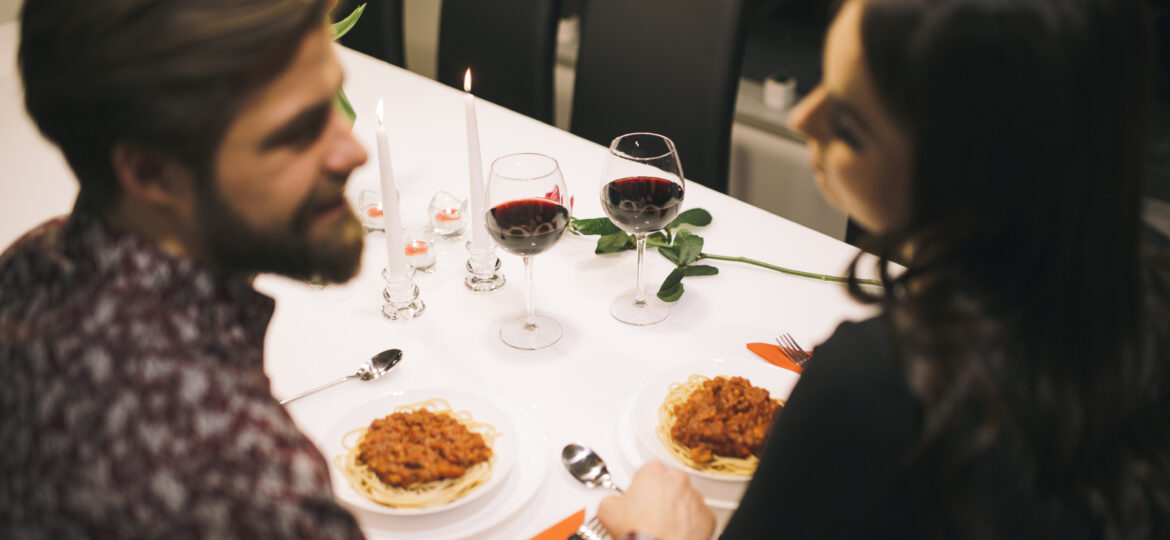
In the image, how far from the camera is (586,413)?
110 cm

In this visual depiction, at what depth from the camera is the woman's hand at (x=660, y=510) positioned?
0.87 metres

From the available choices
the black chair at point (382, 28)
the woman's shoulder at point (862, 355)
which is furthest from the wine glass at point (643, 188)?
the black chair at point (382, 28)

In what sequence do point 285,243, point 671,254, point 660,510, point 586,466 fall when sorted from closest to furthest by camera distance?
point 285,243 → point 660,510 → point 586,466 → point 671,254

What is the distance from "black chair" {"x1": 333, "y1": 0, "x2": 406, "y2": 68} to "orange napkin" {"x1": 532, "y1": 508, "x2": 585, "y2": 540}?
7.17 ft

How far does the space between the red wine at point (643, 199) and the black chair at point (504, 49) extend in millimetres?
1255

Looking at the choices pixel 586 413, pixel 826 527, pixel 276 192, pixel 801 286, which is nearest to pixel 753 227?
pixel 801 286

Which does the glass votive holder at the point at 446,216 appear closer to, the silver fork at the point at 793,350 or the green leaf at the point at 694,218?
the green leaf at the point at 694,218

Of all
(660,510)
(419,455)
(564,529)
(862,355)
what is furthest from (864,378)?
(419,455)

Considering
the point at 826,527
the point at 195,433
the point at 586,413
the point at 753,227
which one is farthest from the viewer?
the point at 753,227

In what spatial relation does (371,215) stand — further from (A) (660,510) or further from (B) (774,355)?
(A) (660,510)

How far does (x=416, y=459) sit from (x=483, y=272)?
0.48 metres

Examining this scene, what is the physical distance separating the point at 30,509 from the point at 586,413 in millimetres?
608

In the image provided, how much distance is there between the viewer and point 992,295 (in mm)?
682

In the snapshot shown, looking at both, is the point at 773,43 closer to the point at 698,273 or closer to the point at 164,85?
the point at 698,273
